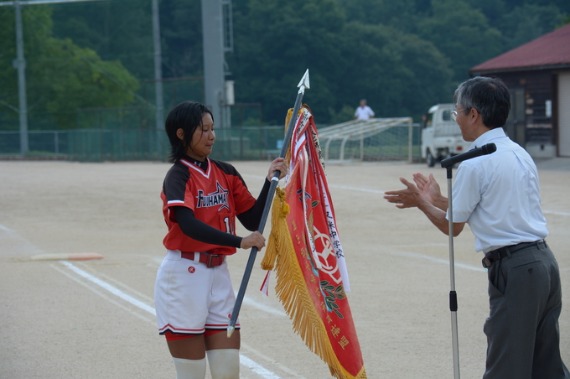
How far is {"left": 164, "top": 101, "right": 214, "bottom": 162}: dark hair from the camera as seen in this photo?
5.54 metres

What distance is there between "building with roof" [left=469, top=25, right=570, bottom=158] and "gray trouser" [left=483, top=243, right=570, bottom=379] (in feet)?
98.6

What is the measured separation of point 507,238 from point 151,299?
622 centimetres

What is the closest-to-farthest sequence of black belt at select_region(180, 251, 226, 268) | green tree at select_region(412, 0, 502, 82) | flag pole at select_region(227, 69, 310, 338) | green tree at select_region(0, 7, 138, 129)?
1. flag pole at select_region(227, 69, 310, 338)
2. black belt at select_region(180, 251, 226, 268)
3. green tree at select_region(0, 7, 138, 129)
4. green tree at select_region(412, 0, 502, 82)

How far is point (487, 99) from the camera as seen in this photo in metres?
5.17

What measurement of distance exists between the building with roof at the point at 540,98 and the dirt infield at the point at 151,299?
1400 centimetres

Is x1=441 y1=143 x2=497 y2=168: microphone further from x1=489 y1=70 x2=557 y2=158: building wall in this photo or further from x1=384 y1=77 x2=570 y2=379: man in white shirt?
x1=489 y1=70 x2=557 y2=158: building wall

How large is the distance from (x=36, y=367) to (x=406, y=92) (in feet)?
267

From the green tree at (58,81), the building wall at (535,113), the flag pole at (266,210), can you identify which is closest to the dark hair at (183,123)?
the flag pole at (266,210)

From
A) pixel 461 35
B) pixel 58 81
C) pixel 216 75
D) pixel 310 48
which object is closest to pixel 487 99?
pixel 216 75

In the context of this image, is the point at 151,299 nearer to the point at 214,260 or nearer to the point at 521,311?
the point at 214,260

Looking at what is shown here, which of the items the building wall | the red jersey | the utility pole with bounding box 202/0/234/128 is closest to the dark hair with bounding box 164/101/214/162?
the red jersey

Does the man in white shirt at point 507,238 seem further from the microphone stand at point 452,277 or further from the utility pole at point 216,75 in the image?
the utility pole at point 216,75

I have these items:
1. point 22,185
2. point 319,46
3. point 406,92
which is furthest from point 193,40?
point 22,185

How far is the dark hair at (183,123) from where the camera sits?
554 cm
